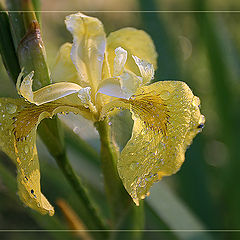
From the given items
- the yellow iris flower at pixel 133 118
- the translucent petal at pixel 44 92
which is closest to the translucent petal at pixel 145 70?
the yellow iris flower at pixel 133 118

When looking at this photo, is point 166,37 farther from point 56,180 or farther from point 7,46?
point 7,46

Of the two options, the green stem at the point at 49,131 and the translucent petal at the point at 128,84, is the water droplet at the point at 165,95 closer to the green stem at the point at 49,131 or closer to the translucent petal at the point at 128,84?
the translucent petal at the point at 128,84

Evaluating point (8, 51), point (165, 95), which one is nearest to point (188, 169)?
point (165, 95)

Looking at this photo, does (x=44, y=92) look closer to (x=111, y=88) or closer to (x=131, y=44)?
(x=111, y=88)

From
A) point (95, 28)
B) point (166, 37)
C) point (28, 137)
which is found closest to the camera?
point (28, 137)

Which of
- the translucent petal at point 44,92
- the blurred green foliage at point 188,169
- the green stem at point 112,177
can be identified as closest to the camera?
the translucent petal at point 44,92

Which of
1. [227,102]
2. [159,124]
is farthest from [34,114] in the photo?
[227,102]
